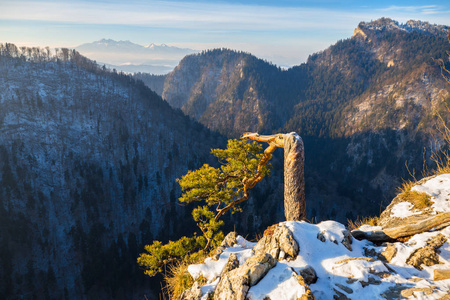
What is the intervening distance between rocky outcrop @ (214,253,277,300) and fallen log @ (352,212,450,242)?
493 centimetres

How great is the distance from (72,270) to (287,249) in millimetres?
143741

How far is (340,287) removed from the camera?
24.2ft

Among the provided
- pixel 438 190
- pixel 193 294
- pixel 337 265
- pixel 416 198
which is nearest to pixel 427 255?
pixel 337 265

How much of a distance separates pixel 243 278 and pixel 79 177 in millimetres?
165397

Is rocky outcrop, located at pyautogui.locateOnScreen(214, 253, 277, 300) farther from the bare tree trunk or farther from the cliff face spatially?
the bare tree trunk

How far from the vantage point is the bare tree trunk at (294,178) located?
12.6m

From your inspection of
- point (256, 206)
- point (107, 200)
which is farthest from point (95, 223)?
point (256, 206)

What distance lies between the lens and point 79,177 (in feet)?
489

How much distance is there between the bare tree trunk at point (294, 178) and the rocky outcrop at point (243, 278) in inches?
215

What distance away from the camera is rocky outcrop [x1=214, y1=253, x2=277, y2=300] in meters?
7.07

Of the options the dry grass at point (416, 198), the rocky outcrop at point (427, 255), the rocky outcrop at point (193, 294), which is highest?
the dry grass at point (416, 198)

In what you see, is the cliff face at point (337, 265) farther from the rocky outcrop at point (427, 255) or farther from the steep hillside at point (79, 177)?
the steep hillside at point (79, 177)

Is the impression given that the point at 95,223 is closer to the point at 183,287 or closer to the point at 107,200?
the point at 107,200

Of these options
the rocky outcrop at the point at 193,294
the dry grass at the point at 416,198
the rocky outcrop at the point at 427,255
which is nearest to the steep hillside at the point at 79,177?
the rocky outcrop at the point at 193,294
